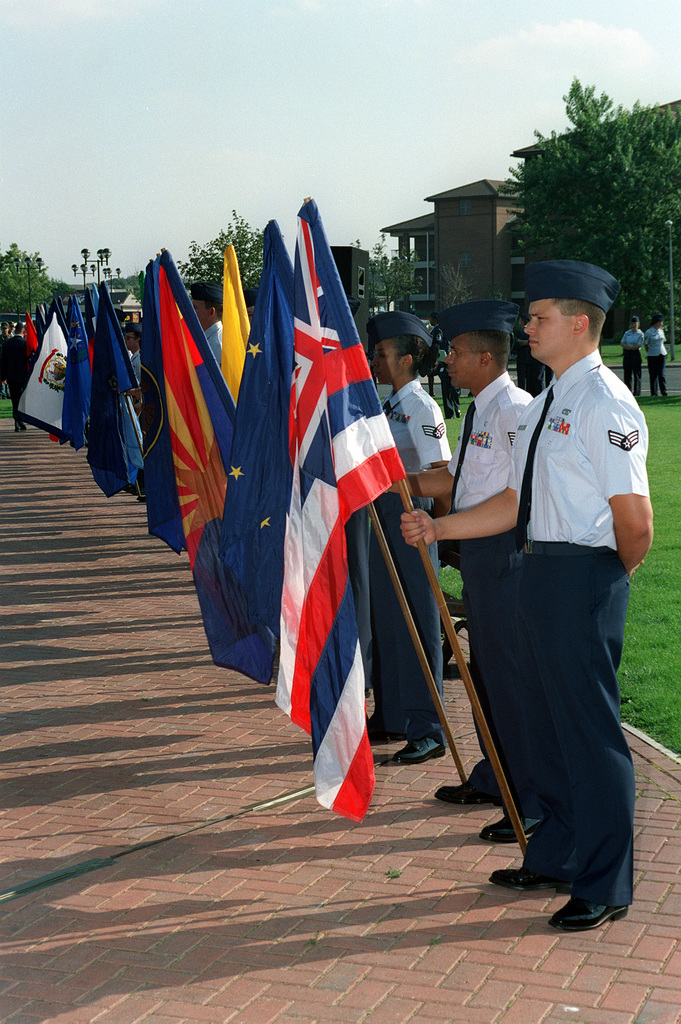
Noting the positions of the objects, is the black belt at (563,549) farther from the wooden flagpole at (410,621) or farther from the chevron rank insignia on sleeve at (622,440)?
the wooden flagpole at (410,621)

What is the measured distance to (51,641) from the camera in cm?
862

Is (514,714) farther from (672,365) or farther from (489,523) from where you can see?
(672,365)

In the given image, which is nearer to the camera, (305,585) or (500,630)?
(305,585)

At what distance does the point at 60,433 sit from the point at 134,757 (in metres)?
10.8

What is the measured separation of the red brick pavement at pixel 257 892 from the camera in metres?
3.59

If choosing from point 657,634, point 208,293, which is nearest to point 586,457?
point 657,634

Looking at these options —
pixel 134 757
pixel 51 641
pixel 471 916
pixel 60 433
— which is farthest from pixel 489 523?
pixel 60 433

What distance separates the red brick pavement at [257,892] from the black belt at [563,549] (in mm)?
1319

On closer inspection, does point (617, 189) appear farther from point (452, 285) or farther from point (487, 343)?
point (487, 343)

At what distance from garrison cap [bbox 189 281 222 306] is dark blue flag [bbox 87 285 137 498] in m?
2.96

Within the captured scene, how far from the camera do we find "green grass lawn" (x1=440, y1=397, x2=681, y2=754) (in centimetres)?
629

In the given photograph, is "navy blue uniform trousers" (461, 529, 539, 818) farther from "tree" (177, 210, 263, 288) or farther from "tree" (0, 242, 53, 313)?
"tree" (0, 242, 53, 313)

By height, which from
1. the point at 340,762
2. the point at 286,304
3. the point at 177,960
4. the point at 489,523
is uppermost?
the point at 286,304

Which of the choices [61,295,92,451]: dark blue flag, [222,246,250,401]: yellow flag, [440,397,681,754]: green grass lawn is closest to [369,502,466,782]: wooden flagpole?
[440,397,681,754]: green grass lawn
